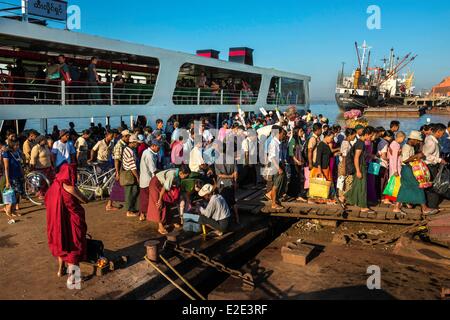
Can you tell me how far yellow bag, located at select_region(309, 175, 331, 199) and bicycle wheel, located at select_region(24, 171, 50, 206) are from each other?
19.0ft

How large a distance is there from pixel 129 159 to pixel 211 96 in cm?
1048

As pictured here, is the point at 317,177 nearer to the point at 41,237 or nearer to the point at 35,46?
the point at 41,237

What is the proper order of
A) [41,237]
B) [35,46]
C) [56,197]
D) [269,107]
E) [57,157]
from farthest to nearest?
[269,107]
[35,46]
[57,157]
[41,237]
[56,197]

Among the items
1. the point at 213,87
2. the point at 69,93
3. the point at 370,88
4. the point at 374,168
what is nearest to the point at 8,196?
→ the point at 69,93

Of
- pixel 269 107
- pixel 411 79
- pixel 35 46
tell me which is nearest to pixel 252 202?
pixel 35 46

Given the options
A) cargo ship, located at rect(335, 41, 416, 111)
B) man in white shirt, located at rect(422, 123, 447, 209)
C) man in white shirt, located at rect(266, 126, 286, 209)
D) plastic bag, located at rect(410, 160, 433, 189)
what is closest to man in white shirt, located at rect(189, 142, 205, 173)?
man in white shirt, located at rect(266, 126, 286, 209)

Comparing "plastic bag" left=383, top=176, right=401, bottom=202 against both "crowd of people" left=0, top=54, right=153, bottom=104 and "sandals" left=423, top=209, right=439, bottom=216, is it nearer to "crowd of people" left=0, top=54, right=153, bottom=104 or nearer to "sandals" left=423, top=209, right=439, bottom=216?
"sandals" left=423, top=209, right=439, bottom=216

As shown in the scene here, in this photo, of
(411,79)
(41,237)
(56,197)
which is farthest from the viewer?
(411,79)

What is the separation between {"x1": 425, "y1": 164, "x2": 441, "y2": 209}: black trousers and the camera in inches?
291

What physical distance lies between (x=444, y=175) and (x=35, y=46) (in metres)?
11.2

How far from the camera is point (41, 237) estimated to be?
6.00 meters

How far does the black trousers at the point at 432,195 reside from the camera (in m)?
7.38

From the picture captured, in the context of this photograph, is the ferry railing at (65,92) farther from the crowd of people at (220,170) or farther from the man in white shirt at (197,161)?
the man in white shirt at (197,161)

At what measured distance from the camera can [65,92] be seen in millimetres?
10547
